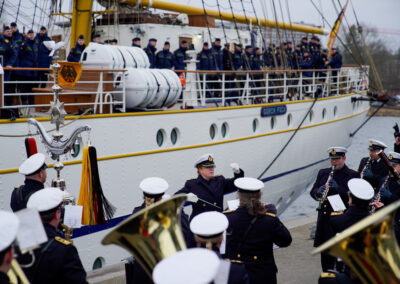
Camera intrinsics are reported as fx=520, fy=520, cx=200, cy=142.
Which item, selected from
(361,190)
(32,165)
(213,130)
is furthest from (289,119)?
(361,190)

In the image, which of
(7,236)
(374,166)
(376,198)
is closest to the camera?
(7,236)

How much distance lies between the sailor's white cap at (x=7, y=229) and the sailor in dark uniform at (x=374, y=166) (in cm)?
531

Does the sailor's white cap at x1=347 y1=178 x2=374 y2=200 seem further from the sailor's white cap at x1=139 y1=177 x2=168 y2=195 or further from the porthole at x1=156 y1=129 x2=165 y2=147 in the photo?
the porthole at x1=156 y1=129 x2=165 y2=147

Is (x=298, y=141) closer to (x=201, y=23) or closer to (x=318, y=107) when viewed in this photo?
(x=318, y=107)

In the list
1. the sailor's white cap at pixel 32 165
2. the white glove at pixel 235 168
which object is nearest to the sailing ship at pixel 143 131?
the sailor's white cap at pixel 32 165

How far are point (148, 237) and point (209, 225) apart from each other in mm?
518

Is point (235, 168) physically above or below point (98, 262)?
above

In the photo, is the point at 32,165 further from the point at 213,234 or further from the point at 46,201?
the point at 213,234

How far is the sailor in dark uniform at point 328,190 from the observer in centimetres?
614

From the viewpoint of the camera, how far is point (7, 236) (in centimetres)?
269

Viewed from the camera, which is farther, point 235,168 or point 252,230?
point 235,168

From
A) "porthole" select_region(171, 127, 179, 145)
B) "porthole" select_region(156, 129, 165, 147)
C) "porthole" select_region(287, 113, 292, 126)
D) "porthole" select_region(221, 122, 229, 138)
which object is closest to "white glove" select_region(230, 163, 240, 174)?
"porthole" select_region(156, 129, 165, 147)

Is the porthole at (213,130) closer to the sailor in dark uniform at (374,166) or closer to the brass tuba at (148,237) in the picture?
the sailor in dark uniform at (374,166)

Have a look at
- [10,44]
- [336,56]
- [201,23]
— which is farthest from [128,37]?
[336,56]
